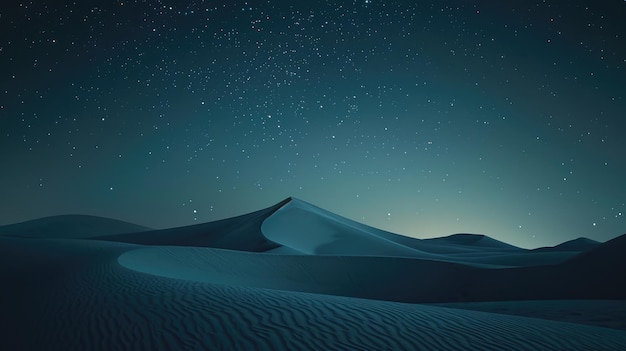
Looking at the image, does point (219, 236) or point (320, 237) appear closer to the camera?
point (320, 237)

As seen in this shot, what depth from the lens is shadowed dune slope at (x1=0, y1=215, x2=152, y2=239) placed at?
1260 inches

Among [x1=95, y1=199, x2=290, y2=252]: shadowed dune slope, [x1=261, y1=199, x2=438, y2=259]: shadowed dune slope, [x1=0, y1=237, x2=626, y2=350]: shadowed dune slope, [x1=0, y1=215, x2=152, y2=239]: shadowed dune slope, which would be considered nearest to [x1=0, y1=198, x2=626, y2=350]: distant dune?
[x1=0, y1=237, x2=626, y2=350]: shadowed dune slope

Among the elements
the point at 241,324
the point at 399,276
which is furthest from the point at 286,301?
the point at 399,276

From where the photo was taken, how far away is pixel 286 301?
3299 mm

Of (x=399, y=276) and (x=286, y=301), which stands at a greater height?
(x=286, y=301)

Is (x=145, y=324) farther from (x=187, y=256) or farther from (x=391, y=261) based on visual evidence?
(x=391, y=261)

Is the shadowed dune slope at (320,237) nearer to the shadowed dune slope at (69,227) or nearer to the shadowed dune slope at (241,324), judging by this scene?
the shadowed dune slope at (241,324)

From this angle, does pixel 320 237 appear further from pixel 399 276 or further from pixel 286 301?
pixel 286 301

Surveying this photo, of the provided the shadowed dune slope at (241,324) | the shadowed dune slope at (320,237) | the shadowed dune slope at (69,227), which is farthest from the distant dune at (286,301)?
the shadowed dune slope at (69,227)

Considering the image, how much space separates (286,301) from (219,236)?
16.6 m

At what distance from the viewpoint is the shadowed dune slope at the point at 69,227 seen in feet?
105

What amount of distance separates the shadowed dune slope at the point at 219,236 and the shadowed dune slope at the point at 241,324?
11.3m

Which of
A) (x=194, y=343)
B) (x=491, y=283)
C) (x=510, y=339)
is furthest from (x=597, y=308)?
(x=194, y=343)

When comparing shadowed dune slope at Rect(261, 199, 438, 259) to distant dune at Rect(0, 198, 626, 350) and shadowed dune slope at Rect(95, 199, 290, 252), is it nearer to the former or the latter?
shadowed dune slope at Rect(95, 199, 290, 252)
